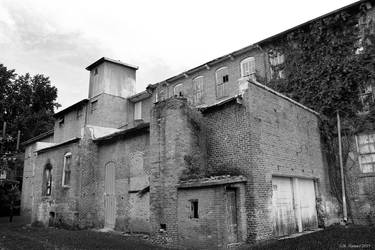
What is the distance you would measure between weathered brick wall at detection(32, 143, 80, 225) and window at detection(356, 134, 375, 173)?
15.0 meters

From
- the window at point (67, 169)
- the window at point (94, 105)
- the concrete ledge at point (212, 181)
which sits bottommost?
the concrete ledge at point (212, 181)

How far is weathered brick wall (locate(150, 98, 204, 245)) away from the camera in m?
12.2

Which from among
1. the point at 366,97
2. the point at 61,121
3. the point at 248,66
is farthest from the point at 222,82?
the point at 61,121

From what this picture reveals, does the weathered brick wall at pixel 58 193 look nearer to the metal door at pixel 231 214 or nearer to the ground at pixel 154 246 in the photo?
the ground at pixel 154 246

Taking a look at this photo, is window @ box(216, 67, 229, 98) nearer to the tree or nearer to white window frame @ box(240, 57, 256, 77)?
white window frame @ box(240, 57, 256, 77)

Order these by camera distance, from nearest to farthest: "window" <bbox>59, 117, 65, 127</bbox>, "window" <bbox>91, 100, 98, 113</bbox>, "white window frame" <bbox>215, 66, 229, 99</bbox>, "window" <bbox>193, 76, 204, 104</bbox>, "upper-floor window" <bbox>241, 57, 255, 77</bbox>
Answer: "upper-floor window" <bbox>241, 57, 255, 77</bbox>
"white window frame" <bbox>215, 66, 229, 99</bbox>
"window" <bbox>193, 76, 204, 104</bbox>
"window" <bbox>91, 100, 98, 113</bbox>
"window" <bbox>59, 117, 65, 127</bbox>

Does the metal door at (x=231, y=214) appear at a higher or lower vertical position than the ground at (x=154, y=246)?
higher

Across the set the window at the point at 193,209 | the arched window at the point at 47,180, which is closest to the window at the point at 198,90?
the arched window at the point at 47,180

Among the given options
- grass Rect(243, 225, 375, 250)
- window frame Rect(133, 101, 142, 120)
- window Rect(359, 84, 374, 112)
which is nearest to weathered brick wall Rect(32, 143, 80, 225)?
window frame Rect(133, 101, 142, 120)

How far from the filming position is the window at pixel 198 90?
23.8m

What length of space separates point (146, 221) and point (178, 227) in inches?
152

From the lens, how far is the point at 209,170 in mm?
13016

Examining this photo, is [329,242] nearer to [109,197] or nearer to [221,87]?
[109,197]

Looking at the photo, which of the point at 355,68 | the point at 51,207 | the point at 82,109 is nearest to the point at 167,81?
the point at 82,109
